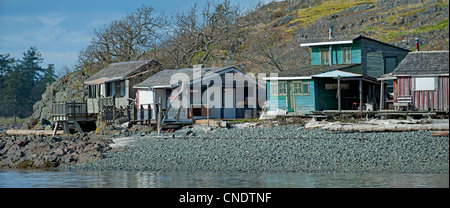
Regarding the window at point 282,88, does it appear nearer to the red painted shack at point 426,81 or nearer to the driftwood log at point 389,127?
the red painted shack at point 426,81

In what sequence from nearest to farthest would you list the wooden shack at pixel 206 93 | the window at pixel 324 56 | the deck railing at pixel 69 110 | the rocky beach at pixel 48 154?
the rocky beach at pixel 48 154 < the wooden shack at pixel 206 93 < the deck railing at pixel 69 110 < the window at pixel 324 56

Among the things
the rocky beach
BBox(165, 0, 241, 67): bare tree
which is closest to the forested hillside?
BBox(165, 0, 241, 67): bare tree

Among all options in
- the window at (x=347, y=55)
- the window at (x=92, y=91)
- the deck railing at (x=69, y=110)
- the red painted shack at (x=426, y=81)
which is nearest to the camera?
the red painted shack at (x=426, y=81)

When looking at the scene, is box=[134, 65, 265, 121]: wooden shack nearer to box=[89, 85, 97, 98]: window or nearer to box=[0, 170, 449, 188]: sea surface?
box=[89, 85, 97, 98]: window

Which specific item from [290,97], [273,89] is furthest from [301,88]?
[273,89]

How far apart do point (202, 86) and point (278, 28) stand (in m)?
47.5

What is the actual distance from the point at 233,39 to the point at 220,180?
153ft

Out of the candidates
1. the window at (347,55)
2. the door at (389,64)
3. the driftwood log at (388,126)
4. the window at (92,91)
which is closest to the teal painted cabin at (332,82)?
the window at (347,55)

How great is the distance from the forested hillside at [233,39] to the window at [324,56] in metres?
8.91

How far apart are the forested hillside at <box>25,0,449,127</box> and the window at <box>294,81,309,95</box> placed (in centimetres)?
1327

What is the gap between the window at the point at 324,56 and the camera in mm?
38728

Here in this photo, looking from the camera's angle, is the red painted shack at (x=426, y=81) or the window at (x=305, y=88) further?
the window at (x=305, y=88)

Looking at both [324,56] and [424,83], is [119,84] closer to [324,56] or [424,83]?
[324,56]

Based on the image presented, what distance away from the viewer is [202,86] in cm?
3659
